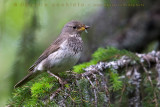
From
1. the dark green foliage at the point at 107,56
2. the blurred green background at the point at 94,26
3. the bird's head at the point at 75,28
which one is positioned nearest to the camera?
the dark green foliage at the point at 107,56

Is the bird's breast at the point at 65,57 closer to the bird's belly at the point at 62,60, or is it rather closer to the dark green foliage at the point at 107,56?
the bird's belly at the point at 62,60

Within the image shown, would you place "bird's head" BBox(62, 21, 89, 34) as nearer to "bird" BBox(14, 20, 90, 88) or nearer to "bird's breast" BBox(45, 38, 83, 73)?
"bird" BBox(14, 20, 90, 88)

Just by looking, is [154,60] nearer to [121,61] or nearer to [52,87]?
[121,61]

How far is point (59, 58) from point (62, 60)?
8 cm

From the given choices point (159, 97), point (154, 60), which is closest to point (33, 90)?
point (159, 97)

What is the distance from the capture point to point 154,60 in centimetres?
377

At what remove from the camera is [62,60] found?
3.67 metres

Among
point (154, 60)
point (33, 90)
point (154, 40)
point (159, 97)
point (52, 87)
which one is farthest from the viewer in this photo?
point (154, 40)

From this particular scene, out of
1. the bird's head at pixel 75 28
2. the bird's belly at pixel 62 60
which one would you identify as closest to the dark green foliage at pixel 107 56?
the bird's belly at pixel 62 60

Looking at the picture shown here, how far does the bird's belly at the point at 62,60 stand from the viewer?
11.9ft

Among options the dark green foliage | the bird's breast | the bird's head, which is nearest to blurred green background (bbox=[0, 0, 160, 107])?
the bird's head

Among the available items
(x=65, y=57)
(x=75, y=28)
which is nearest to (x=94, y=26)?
(x=75, y=28)

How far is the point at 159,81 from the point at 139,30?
2546 mm

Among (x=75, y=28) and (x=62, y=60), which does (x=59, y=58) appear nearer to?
(x=62, y=60)
